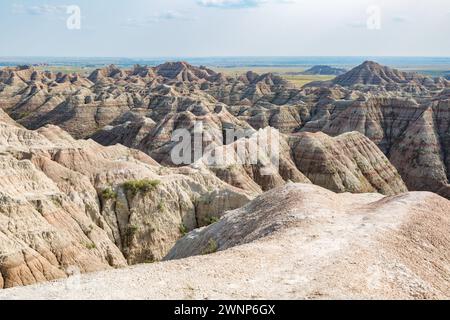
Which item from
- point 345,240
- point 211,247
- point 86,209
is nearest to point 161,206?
point 86,209

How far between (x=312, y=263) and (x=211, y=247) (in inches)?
311

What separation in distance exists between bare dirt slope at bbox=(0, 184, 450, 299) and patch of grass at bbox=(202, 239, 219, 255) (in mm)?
66

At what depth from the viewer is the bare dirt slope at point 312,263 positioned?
46.2 feet

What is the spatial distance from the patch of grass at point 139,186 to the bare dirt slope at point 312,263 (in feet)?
63.9

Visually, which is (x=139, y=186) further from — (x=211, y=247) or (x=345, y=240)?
(x=345, y=240)

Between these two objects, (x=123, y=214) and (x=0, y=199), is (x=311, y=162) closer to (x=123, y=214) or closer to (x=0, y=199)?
(x=123, y=214)

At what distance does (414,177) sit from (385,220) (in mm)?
60749

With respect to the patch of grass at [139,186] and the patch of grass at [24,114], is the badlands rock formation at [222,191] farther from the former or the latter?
the patch of grass at [24,114]

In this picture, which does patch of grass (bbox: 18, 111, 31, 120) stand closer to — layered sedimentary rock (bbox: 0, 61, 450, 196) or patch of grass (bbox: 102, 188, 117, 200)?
layered sedimentary rock (bbox: 0, 61, 450, 196)

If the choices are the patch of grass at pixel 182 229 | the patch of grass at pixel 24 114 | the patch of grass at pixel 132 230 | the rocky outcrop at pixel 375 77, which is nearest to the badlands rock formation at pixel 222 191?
the patch of grass at pixel 132 230

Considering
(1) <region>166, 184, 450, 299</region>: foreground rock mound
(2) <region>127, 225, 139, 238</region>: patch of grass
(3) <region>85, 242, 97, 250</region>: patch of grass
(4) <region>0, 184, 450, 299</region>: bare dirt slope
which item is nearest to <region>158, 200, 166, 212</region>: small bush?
(2) <region>127, 225, 139, 238</region>: patch of grass

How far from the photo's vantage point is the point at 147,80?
176375 millimetres

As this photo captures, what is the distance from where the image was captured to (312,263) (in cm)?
1608

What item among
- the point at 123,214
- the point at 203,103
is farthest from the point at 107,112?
the point at 123,214
